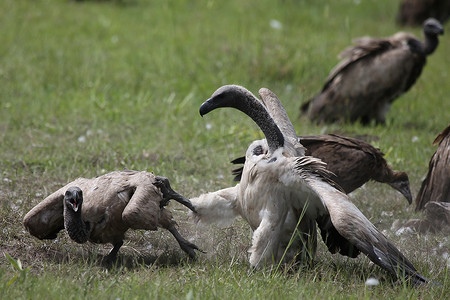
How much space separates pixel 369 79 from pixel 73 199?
4855mm

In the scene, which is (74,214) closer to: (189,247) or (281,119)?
(189,247)

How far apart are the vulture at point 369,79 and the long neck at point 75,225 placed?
437 centimetres

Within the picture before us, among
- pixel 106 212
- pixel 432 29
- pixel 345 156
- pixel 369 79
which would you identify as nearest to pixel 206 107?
pixel 106 212

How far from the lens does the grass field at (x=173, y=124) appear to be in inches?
148

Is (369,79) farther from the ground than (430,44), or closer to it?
closer to it

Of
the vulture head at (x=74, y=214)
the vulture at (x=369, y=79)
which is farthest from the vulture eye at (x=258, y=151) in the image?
the vulture at (x=369, y=79)

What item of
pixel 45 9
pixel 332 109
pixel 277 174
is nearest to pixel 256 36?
pixel 332 109

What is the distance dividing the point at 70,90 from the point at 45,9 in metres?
3.44

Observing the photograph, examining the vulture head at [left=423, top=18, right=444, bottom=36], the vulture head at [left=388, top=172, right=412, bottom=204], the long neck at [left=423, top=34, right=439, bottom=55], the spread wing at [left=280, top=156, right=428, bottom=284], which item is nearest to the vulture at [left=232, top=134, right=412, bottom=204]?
the vulture head at [left=388, top=172, right=412, bottom=204]

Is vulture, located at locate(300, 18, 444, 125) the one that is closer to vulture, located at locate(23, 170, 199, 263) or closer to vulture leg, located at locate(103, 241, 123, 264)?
vulture, located at locate(23, 170, 199, 263)

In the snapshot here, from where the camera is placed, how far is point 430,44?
26.1ft

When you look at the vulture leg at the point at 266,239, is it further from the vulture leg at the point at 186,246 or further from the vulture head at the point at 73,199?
the vulture head at the point at 73,199

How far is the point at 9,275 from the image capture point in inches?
141

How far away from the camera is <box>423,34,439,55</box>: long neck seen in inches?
313
